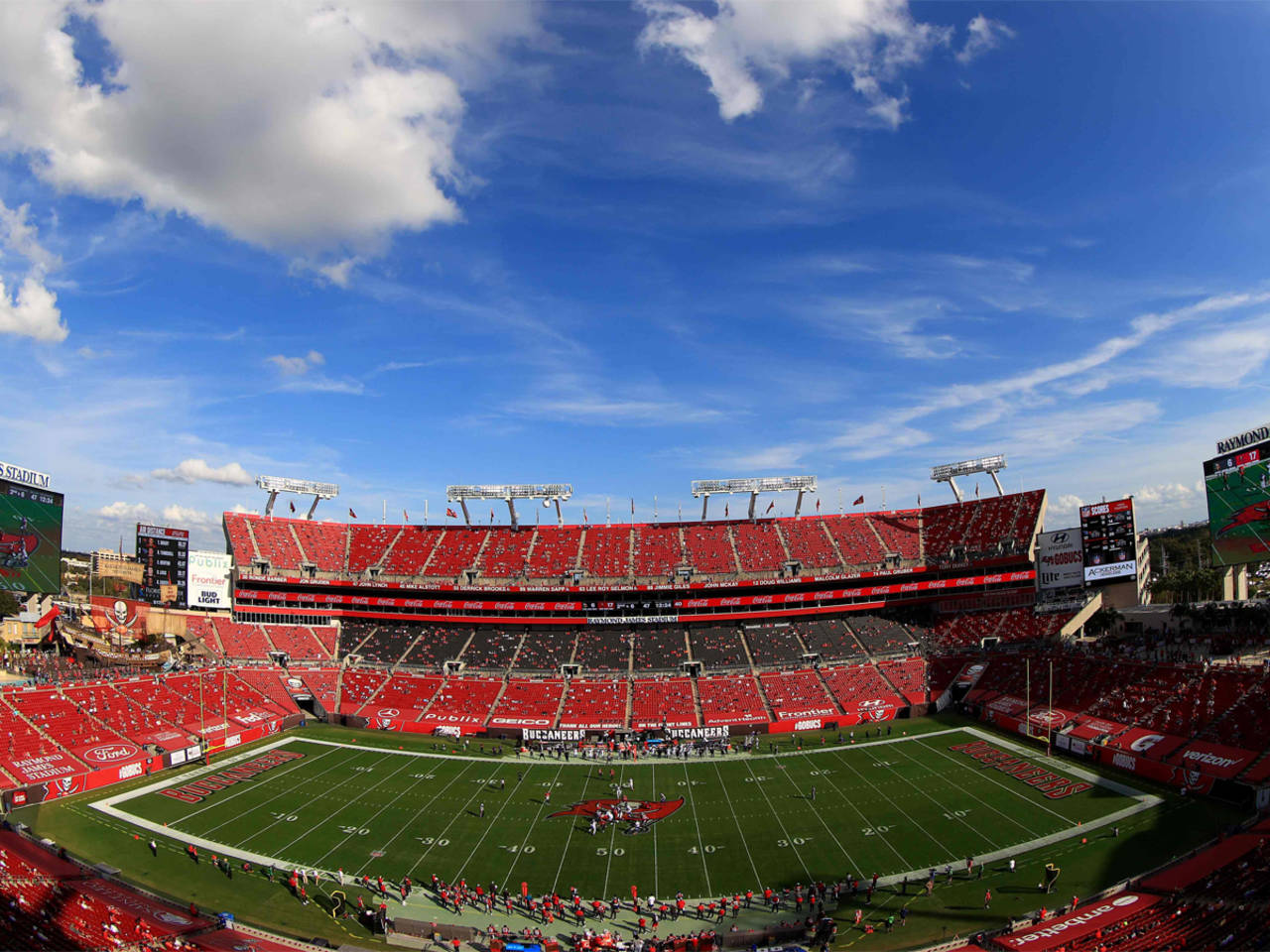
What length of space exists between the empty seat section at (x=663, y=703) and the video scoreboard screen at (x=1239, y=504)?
39004 millimetres

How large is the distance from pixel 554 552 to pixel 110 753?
146 ft

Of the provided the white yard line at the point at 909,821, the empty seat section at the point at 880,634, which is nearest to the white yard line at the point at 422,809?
the white yard line at the point at 909,821

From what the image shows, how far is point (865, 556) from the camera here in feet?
259

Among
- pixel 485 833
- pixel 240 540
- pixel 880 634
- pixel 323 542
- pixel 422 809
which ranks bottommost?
pixel 422 809

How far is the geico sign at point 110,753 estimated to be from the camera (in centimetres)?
4719

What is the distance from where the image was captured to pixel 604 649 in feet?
237

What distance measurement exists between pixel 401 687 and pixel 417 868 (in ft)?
111

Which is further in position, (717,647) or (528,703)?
(717,647)

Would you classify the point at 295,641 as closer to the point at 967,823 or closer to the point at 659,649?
the point at 659,649

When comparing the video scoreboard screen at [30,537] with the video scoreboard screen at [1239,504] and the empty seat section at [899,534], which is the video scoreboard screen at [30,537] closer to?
the empty seat section at [899,534]

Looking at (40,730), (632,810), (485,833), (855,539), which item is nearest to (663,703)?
(632,810)

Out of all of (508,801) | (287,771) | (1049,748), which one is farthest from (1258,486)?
(287,771)

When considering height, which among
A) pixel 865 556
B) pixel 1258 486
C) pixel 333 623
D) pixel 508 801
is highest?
pixel 1258 486

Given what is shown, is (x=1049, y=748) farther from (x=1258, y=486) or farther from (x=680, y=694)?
(x=680, y=694)
